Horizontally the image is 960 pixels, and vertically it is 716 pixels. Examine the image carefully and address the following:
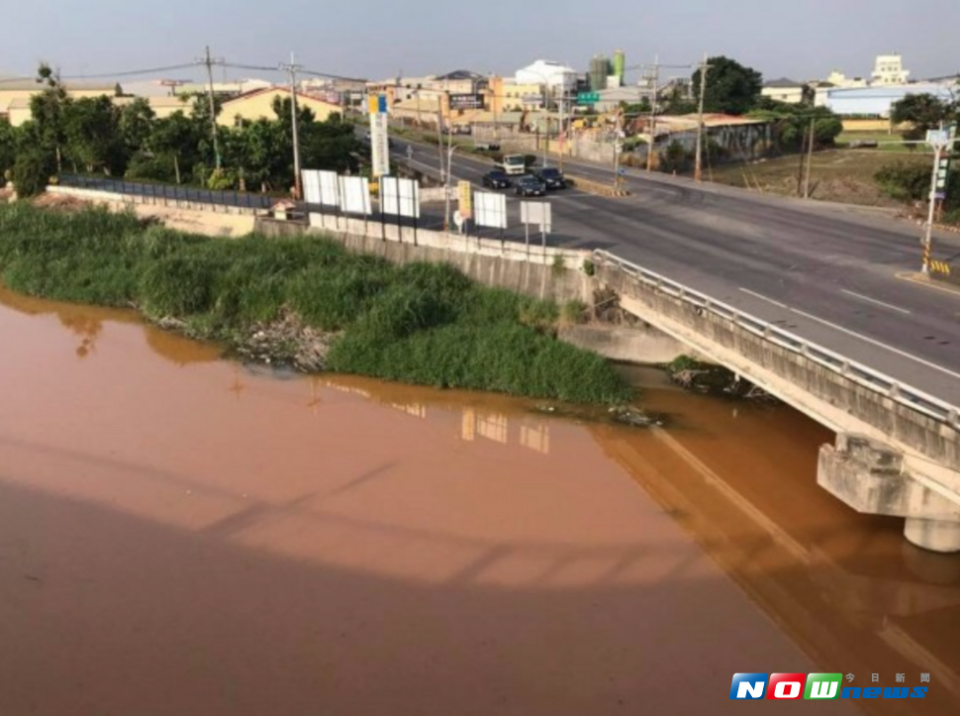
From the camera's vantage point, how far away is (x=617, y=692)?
455 inches

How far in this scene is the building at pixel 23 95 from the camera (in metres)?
72.1

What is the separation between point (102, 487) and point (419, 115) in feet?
373

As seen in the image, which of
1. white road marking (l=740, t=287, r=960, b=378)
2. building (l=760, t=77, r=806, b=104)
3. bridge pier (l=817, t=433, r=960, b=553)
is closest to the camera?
bridge pier (l=817, t=433, r=960, b=553)

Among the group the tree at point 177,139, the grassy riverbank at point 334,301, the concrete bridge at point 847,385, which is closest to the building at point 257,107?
the tree at point 177,139

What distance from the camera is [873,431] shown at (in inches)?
557

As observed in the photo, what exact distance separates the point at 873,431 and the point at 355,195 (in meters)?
22.5

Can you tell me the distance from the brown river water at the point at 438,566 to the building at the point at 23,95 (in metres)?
54.8

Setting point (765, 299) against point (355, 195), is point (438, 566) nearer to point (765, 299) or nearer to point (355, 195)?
point (765, 299)

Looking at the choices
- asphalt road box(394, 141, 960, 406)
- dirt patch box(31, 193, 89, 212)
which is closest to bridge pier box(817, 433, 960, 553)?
asphalt road box(394, 141, 960, 406)

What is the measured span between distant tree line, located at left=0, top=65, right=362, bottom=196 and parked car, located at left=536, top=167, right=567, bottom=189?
12852mm

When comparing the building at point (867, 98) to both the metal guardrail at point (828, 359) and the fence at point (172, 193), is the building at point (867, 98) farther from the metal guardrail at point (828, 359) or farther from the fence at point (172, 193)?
the metal guardrail at point (828, 359)

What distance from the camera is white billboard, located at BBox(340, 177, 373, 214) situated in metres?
31.8

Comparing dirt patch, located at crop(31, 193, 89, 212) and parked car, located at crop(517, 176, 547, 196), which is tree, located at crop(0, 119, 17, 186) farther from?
parked car, located at crop(517, 176, 547, 196)

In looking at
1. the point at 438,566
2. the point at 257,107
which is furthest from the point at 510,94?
the point at 438,566
